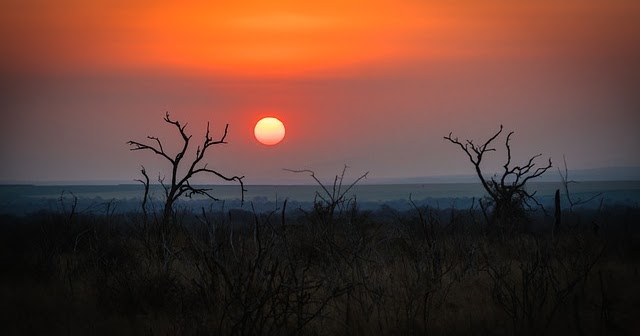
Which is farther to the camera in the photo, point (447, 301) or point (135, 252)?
point (135, 252)

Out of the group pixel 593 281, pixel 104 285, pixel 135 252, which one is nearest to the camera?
pixel 104 285

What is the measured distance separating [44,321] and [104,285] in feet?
6.16

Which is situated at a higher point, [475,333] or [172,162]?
[172,162]

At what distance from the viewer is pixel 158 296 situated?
13422 millimetres

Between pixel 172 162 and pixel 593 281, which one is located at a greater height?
pixel 172 162

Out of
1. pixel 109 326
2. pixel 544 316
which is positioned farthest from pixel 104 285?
pixel 544 316

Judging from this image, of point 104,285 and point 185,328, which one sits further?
point 104,285

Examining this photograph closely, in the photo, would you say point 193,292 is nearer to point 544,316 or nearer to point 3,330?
point 3,330

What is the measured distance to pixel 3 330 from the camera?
1155 cm

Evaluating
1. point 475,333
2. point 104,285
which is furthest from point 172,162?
point 475,333

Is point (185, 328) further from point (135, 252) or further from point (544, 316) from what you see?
point (135, 252)

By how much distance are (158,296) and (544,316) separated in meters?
6.59

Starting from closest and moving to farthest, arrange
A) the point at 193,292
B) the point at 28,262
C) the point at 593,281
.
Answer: the point at 193,292 → the point at 593,281 → the point at 28,262

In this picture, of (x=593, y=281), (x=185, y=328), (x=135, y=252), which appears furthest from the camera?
(x=135, y=252)
